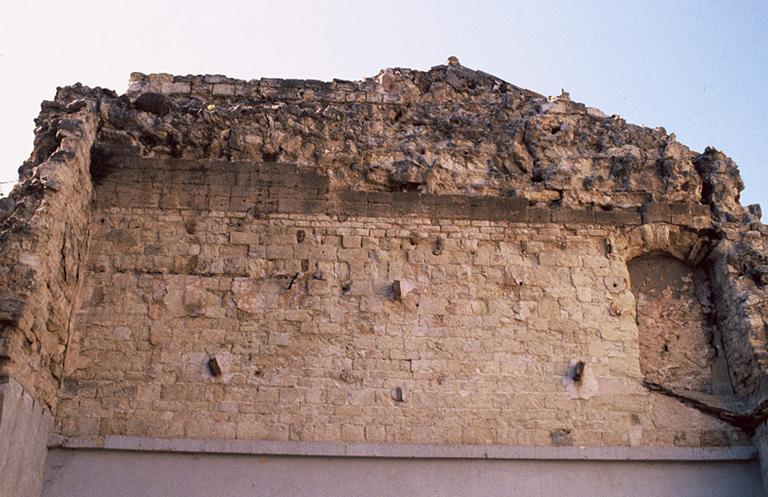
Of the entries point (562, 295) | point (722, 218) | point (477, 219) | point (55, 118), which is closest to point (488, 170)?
point (477, 219)

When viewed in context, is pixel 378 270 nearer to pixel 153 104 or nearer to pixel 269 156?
pixel 269 156

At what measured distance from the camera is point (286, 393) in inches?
362

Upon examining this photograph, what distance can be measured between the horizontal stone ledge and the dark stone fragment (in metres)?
3.81

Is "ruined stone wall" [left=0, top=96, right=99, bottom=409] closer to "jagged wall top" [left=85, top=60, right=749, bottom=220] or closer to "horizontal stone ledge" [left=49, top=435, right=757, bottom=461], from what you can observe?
"jagged wall top" [left=85, top=60, right=749, bottom=220]

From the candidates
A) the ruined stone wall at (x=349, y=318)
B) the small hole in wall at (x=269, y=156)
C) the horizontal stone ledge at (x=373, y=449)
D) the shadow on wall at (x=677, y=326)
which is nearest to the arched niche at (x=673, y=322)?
the shadow on wall at (x=677, y=326)

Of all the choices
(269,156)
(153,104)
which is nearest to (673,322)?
(269,156)

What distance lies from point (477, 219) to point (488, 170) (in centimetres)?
72

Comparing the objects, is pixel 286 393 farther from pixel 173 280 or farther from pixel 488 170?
pixel 488 170

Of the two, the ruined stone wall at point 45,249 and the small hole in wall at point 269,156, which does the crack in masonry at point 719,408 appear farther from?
the ruined stone wall at point 45,249

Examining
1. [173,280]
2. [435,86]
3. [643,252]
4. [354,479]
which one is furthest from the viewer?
[435,86]

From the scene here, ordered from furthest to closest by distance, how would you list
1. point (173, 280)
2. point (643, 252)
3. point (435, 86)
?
point (435, 86) < point (643, 252) < point (173, 280)

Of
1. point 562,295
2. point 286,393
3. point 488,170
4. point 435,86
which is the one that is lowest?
point 286,393

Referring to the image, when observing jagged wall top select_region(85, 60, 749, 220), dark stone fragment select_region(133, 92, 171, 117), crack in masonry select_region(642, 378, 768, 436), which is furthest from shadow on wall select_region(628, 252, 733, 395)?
dark stone fragment select_region(133, 92, 171, 117)

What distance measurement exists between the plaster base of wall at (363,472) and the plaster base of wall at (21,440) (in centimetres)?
22
